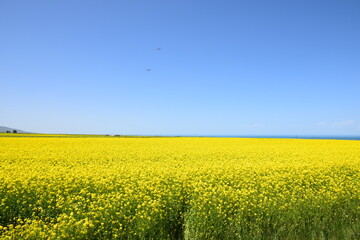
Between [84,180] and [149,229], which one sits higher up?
[84,180]

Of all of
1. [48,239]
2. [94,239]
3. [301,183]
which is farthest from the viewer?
[301,183]

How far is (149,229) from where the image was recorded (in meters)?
Answer: 5.28

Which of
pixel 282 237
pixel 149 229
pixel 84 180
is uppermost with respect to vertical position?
pixel 84 180

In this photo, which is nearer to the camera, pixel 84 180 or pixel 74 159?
pixel 84 180

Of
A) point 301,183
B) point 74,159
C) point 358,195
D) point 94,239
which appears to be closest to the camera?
point 94,239

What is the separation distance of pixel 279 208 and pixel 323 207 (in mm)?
1496

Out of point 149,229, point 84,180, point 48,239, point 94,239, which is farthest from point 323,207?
point 84,180

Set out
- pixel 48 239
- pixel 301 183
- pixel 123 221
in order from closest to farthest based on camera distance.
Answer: pixel 48 239
pixel 123 221
pixel 301 183

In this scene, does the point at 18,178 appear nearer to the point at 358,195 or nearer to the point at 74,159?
the point at 74,159

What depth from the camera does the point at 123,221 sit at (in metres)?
5.39

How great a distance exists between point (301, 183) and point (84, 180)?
8.65 m

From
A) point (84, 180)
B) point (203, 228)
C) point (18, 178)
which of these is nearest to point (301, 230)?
point (203, 228)

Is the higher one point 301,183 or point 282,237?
point 301,183

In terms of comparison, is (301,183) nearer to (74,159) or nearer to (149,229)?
(149,229)
